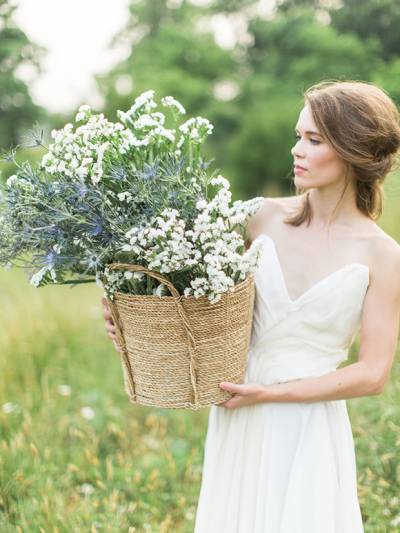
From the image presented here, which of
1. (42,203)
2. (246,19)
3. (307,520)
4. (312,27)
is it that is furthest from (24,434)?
(246,19)

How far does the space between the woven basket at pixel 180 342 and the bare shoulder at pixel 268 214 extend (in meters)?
0.51

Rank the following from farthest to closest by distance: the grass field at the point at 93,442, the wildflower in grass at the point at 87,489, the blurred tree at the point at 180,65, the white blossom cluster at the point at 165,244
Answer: the blurred tree at the point at 180,65, the wildflower in grass at the point at 87,489, the grass field at the point at 93,442, the white blossom cluster at the point at 165,244

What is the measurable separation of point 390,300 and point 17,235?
128cm

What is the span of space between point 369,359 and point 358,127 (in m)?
0.82

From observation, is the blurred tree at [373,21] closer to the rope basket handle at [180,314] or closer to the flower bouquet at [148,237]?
the flower bouquet at [148,237]

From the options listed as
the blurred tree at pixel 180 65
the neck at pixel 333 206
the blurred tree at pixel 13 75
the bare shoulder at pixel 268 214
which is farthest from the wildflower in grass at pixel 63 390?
the blurred tree at pixel 180 65

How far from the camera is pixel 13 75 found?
2044 cm

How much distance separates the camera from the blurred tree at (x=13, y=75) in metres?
18.5

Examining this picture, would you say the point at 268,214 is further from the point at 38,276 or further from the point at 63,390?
the point at 63,390

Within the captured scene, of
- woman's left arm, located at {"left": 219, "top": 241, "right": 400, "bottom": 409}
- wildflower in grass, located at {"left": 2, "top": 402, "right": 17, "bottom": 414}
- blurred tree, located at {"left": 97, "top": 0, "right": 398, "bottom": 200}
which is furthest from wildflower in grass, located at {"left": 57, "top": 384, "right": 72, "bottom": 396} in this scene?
blurred tree, located at {"left": 97, "top": 0, "right": 398, "bottom": 200}

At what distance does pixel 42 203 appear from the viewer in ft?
6.79

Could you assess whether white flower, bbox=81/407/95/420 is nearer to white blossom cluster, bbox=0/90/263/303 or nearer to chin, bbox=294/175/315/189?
white blossom cluster, bbox=0/90/263/303

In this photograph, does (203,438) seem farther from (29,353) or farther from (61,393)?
(29,353)

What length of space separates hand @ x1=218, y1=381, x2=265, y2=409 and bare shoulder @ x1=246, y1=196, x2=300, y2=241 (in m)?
0.65
